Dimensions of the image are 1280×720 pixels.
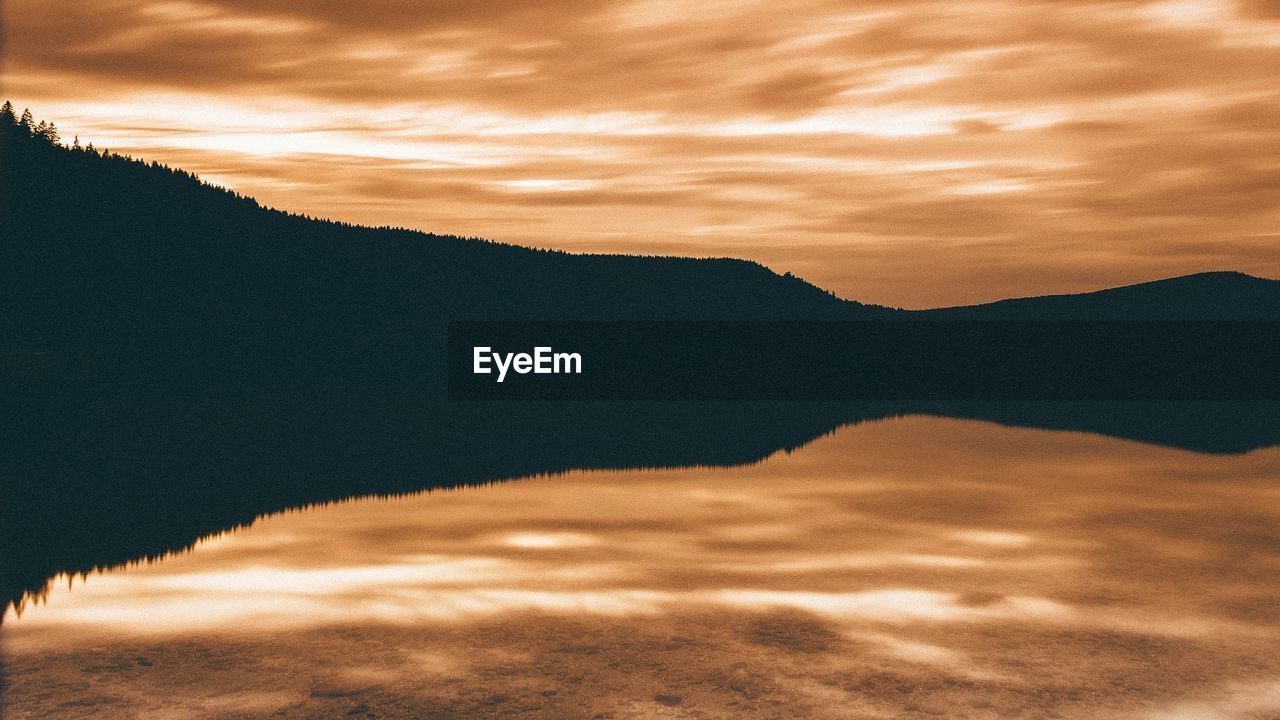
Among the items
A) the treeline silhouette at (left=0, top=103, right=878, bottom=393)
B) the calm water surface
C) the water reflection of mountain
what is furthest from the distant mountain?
the calm water surface

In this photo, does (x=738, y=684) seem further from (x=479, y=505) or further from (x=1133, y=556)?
(x=479, y=505)

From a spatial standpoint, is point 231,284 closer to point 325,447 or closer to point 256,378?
point 256,378

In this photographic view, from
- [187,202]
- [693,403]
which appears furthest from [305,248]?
[693,403]

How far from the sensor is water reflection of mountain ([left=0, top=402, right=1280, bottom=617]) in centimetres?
2273

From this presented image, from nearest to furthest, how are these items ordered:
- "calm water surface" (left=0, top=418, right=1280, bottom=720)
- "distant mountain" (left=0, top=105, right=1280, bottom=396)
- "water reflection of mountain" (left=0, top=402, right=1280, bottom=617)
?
"calm water surface" (left=0, top=418, right=1280, bottom=720), "water reflection of mountain" (left=0, top=402, right=1280, bottom=617), "distant mountain" (left=0, top=105, right=1280, bottom=396)

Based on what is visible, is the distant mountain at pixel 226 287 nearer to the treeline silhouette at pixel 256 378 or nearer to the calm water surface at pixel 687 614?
the treeline silhouette at pixel 256 378

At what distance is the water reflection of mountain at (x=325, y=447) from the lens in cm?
2273
